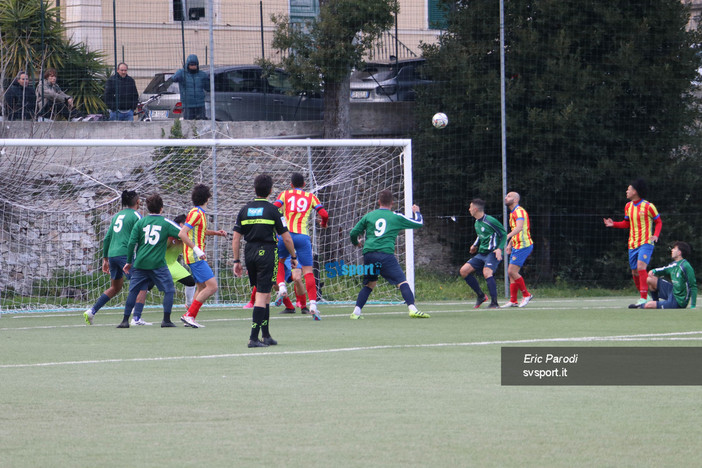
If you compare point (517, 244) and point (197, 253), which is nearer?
point (197, 253)

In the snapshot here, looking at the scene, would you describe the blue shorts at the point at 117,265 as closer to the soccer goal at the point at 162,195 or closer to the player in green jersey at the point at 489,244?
the soccer goal at the point at 162,195

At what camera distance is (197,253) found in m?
13.4

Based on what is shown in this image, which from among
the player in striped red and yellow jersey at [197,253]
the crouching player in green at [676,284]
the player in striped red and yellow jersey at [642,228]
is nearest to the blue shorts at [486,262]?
the player in striped red and yellow jersey at [642,228]

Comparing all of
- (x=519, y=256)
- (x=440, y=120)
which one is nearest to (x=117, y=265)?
(x=519, y=256)

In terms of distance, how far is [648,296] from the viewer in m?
17.3

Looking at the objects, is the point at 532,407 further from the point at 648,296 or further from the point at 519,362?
the point at 648,296

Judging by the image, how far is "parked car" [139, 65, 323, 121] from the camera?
2302 cm

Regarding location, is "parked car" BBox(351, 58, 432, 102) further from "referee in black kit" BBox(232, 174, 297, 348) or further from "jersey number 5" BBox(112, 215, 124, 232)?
"referee in black kit" BBox(232, 174, 297, 348)

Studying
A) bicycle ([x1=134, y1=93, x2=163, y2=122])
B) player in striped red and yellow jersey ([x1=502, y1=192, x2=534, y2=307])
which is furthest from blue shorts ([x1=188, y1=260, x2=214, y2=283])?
Result: bicycle ([x1=134, y1=93, x2=163, y2=122])

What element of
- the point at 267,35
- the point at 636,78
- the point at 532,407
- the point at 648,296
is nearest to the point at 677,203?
the point at 636,78

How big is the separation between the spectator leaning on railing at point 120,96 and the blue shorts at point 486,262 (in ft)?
31.5

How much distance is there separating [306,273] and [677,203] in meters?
11.0

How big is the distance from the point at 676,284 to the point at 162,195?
9.42m

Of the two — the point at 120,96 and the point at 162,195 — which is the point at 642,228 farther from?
the point at 120,96
